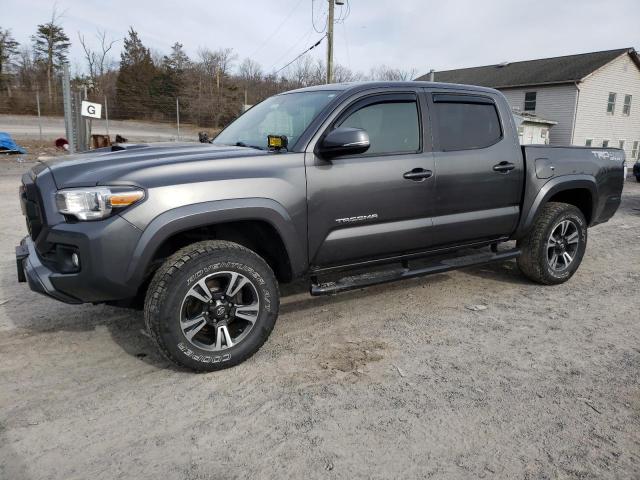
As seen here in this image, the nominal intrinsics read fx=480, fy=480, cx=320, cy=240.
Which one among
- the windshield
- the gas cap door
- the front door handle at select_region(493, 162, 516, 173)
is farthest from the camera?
the gas cap door

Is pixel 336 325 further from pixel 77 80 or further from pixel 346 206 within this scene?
pixel 77 80

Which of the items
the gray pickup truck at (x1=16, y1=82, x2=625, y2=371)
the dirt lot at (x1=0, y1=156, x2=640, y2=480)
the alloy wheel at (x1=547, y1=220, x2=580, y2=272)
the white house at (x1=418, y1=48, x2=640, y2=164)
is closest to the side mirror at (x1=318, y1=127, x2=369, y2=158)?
the gray pickup truck at (x1=16, y1=82, x2=625, y2=371)

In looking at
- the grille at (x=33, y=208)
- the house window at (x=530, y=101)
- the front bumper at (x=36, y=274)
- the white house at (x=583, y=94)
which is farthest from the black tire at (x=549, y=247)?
the house window at (x=530, y=101)

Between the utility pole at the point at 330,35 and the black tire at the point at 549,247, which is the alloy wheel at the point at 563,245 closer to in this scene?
the black tire at the point at 549,247

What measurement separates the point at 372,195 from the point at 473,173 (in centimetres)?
110

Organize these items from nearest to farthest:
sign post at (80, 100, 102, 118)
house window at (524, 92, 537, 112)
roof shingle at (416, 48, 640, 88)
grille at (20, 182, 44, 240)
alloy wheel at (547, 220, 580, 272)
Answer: grille at (20, 182, 44, 240) → alloy wheel at (547, 220, 580, 272) → sign post at (80, 100, 102, 118) → roof shingle at (416, 48, 640, 88) → house window at (524, 92, 537, 112)

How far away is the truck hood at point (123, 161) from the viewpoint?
2.80 meters

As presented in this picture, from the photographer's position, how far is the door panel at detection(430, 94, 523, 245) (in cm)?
398

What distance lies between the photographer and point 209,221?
117 inches

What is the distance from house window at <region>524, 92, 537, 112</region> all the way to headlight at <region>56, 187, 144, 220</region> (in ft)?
105

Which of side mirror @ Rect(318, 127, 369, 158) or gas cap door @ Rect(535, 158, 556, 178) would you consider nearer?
side mirror @ Rect(318, 127, 369, 158)

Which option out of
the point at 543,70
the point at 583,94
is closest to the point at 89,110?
the point at 583,94

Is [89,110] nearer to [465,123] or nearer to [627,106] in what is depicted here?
[465,123]

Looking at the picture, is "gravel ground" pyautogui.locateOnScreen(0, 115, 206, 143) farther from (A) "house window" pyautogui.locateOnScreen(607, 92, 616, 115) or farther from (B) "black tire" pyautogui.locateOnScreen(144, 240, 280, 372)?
(A) "house window" pyautogui.locateOnScreen(607, 92, 616, 115)
